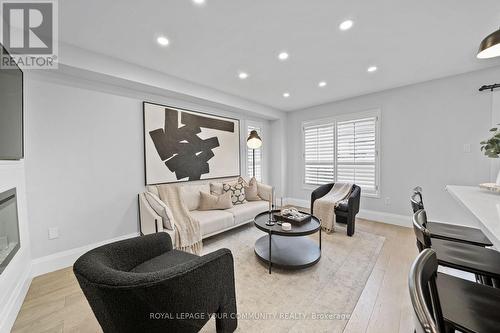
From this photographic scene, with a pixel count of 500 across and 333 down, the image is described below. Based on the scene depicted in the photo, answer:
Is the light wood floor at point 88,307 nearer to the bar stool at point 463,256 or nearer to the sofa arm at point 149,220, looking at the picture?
the bar stool at point 463,256

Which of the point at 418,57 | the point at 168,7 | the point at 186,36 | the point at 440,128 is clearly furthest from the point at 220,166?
the point at 440,128

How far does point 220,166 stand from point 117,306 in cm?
316

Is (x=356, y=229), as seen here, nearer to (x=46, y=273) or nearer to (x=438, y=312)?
(x=438, y=312)

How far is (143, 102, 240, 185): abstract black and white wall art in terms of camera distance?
10.2 feet

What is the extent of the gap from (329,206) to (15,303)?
3788mm

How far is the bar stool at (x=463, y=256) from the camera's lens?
1094 millimetres

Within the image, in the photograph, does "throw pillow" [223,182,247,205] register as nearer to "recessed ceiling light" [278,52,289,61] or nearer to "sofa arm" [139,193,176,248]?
"sofa arm" [139,193,176,248]

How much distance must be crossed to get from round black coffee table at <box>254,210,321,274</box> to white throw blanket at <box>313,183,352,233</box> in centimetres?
70

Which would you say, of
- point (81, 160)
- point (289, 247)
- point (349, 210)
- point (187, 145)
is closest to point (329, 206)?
point (349, 210)

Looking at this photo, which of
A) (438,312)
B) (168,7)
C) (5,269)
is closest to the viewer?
(438,312)

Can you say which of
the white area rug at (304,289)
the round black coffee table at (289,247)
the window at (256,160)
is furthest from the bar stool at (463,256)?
the window at (256,160)

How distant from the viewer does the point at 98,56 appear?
2.38 m

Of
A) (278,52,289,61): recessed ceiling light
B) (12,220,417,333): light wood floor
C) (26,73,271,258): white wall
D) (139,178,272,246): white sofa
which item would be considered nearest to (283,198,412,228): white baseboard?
(12,220,417,333): light wood floor

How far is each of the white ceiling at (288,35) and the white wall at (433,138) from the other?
0.34 meters
